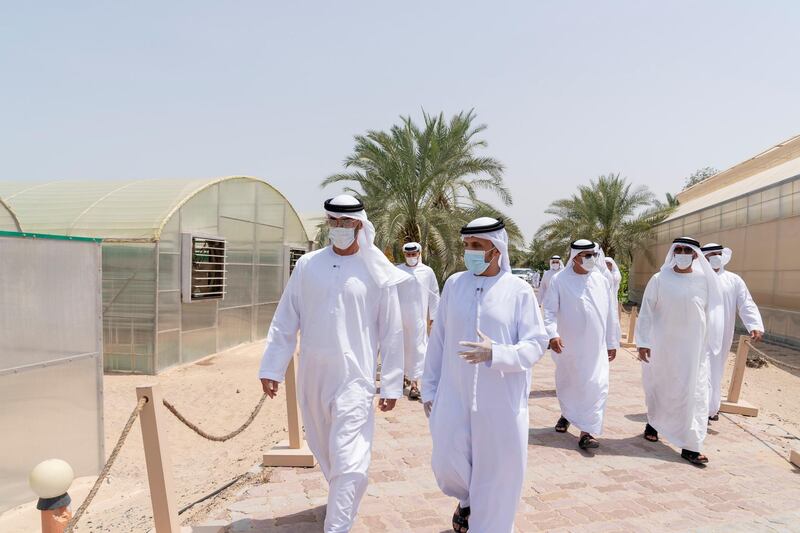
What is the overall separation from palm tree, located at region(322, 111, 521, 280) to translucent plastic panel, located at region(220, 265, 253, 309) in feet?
11.2

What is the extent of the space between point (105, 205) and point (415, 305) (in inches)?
330

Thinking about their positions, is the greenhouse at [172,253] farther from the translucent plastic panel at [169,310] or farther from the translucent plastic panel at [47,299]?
the translucent plastic panel at [47,299]

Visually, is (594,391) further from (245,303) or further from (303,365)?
(245,303)

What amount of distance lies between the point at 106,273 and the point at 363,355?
914 centimetres

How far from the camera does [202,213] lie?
1226 cm

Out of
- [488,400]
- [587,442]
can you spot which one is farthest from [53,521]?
[587,442]

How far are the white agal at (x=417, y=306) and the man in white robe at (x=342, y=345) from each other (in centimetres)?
196

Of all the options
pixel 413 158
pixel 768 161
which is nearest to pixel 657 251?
pixel 768 161

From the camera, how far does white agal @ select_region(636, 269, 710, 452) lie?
5164 mm

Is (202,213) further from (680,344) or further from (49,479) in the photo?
(680,344)

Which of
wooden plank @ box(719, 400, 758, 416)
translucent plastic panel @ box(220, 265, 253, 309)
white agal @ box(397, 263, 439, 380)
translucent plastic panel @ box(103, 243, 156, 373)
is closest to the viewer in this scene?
white agal @ box(397, 263, 439, 380)

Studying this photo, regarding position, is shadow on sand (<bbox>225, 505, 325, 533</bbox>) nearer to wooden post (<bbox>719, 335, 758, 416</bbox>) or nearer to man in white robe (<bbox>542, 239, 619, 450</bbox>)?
man in white robe (<bbox>542, 239, 619, 450</bbox>)

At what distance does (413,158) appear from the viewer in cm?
1585

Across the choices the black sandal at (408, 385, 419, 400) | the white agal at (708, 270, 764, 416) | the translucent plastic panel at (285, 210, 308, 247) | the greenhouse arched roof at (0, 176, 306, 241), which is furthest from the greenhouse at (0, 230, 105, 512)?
the translucent plastic panel at (285, 210, 308, 247)
